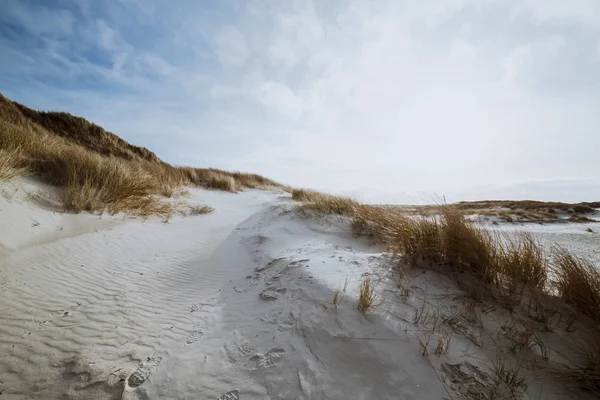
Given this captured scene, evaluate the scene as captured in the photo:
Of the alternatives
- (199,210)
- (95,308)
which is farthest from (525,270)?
(199,210)

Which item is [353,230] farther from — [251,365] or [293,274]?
[251,365]

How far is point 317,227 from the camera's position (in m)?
4.67

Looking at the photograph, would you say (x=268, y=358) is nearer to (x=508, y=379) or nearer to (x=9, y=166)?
(x=508, y=379)

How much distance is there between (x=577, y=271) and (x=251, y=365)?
2.74 m

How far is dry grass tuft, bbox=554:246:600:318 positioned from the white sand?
2.29 ft

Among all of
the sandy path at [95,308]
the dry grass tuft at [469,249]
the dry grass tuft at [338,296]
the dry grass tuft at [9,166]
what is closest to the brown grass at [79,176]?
the dry grass tuft at [9,166]

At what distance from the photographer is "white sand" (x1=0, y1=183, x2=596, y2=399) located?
1312mm

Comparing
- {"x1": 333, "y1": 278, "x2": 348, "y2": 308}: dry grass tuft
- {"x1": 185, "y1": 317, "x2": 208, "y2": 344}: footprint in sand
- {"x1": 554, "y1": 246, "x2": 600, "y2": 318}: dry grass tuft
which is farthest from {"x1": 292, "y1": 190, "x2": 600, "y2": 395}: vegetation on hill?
{"x1": 185, "y1": 317, "x2": 208, "y2": 344}: footprint in sand

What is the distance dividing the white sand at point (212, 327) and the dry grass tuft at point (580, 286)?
70 cm

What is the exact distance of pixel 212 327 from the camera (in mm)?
1905

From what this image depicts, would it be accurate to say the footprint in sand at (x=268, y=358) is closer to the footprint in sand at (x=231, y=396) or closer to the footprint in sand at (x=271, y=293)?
the footprint in sand at (x=231, y=396)

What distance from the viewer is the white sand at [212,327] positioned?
131cm

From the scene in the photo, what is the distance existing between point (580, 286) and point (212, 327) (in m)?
3.06

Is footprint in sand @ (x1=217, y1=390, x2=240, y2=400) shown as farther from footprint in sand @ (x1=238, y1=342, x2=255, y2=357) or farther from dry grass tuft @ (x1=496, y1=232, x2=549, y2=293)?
dry grass tuft @ (x1=496, y1=232, x2=549, y2=293)
